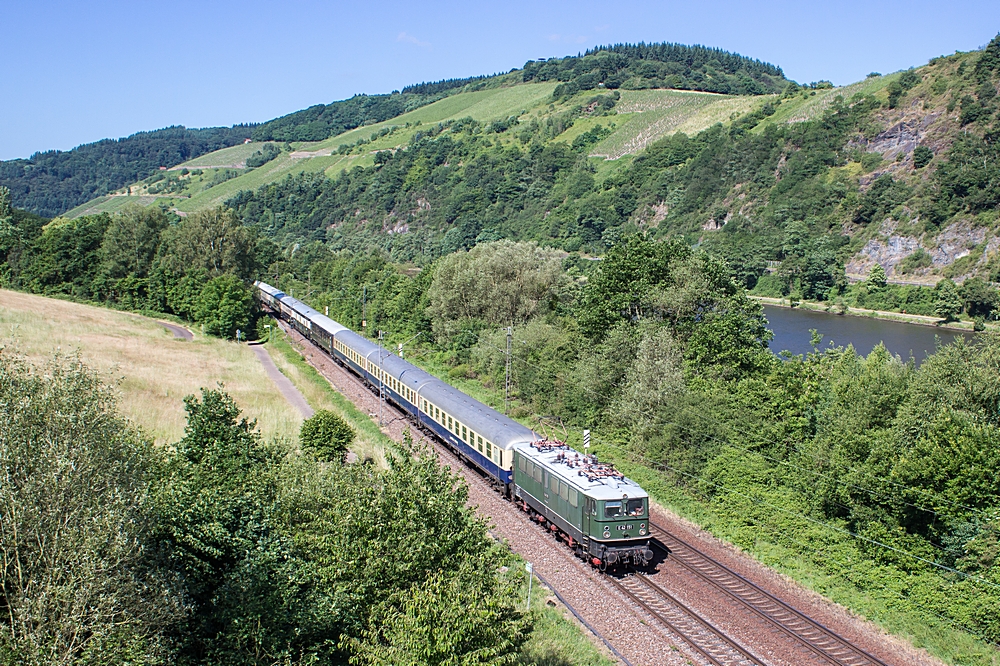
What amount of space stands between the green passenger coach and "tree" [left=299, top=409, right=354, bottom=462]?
10256 millimetres

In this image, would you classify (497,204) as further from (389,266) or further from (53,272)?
(53,272)

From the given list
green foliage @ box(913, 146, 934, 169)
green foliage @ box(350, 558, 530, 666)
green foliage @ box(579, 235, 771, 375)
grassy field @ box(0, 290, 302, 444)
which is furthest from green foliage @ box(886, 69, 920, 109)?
green foliage @ box(350, 558, 530, 666)

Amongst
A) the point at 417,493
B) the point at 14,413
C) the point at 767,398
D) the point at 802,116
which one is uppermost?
the point at 802,116

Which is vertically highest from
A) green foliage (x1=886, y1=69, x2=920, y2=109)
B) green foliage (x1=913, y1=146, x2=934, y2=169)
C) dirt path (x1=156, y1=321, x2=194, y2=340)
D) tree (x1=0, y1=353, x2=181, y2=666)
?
Result: green foliage (x1=886, y1=69, x2=920, y2=109)

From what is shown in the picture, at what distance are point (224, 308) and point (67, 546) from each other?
64.4m

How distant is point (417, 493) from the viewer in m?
14.0

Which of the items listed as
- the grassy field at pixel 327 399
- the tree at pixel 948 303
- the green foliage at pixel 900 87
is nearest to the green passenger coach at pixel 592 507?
the grassy field at pixel 327 399

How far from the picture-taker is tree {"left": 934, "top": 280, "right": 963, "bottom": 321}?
76.2 m

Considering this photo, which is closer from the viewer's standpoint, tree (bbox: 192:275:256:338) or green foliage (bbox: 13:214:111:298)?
tree (bbox: 192:275:256:338)

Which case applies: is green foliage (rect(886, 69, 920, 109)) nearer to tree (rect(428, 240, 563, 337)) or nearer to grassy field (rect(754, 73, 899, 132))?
grassy field (rect(754, 73, 899, 132))

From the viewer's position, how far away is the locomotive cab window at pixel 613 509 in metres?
21.5

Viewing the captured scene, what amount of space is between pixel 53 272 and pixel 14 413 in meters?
92.4

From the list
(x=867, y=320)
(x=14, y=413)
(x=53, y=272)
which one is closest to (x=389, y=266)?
(x=53, y=272)

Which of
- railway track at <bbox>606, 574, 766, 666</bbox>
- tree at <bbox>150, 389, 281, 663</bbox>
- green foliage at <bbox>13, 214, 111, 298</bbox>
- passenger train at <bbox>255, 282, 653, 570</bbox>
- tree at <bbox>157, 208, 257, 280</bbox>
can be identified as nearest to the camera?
tree at <bbox>150, 389, 281, 663</bbox>
